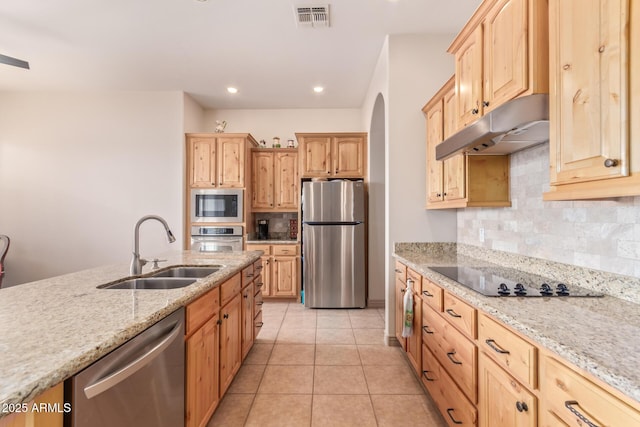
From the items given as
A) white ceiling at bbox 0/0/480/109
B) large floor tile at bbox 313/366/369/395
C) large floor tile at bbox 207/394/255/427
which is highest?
white ceiling at bbox 0/0/480/109

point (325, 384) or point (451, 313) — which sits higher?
point (451, 313)

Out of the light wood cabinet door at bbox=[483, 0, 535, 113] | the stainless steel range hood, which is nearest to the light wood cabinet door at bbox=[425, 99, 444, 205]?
the stainless steel range hood

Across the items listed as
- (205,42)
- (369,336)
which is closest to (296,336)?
(369,336)

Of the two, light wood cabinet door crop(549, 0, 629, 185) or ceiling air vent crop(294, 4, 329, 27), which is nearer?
light wood cabinet door crop(549, 0, 629, 185)

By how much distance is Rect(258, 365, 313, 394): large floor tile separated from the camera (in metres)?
2.14

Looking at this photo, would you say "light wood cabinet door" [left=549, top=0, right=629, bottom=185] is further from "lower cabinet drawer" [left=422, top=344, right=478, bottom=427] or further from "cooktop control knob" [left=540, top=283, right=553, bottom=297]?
"lower cabinet drawer" [left=422, top=344, right=478, bottom=427]

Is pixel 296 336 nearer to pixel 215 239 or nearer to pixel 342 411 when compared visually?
pixel 342 411

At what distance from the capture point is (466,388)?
1396 mm

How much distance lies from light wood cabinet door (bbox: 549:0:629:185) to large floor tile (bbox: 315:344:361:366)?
208 cm

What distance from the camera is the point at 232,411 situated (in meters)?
1.92

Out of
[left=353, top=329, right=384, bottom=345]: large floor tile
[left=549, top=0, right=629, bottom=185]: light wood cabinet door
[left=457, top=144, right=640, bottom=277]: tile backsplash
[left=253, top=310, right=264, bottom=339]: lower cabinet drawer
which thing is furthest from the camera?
[left=353, top=329, right=384, bottom=345]: large floor tile

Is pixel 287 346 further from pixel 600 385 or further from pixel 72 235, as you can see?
pixel 72 235

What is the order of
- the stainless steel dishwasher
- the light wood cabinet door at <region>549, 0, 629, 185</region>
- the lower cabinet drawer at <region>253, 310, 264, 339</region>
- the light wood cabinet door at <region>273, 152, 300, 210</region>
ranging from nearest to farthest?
1. the stainless steel dishwasher
2. the light wood cabinet door at <region>549, 0, 629, 185</region>
3. the lower cabinet drawer at <region>253, 310, 264, 339</region>
4. the light wood cabinet door at <region>273, 152, 300, 210</region>

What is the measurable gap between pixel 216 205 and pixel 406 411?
3481 millimetres
